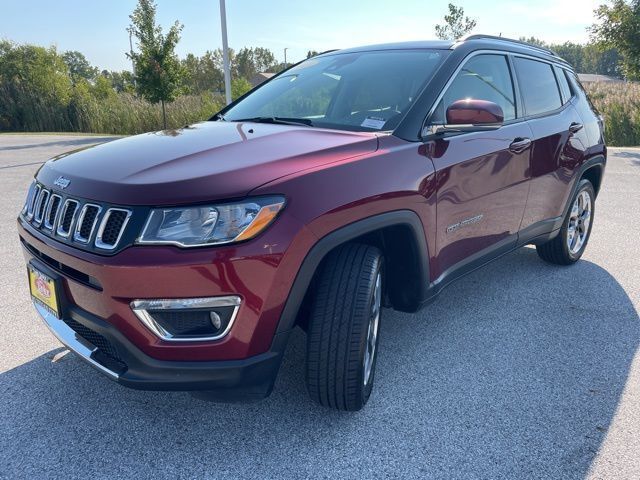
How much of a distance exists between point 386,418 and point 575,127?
2898mm

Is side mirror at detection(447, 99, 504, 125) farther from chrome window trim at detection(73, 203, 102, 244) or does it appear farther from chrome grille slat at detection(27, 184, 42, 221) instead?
chrome grille slat at detection(27, 184, 42, 221)

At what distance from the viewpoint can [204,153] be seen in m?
2.23

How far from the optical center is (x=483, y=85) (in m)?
3.15

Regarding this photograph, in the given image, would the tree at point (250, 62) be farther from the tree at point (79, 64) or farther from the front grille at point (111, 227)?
the front grille at point (111, 227)

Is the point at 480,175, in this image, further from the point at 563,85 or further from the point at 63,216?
the point at 63,216

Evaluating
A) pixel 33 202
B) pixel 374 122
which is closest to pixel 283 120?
pixel 374 122

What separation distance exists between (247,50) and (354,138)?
74204 millimetres

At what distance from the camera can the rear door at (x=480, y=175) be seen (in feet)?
8.73

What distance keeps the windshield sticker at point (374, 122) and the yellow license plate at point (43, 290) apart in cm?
165

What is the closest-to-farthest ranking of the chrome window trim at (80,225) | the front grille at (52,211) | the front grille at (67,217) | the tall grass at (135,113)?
1. the chrome window trim at (80,225)
2. the front grille at (67,217)
3. the front grille at (52,211)
4. the tall grass at (135,113)

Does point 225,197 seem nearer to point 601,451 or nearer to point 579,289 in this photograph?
point 601,451

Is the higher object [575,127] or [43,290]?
[575,127]

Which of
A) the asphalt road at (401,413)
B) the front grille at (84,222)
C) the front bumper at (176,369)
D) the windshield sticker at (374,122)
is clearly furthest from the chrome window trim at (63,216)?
the windshield sticker at (374,122)

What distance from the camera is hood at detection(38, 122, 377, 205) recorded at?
1.87m
